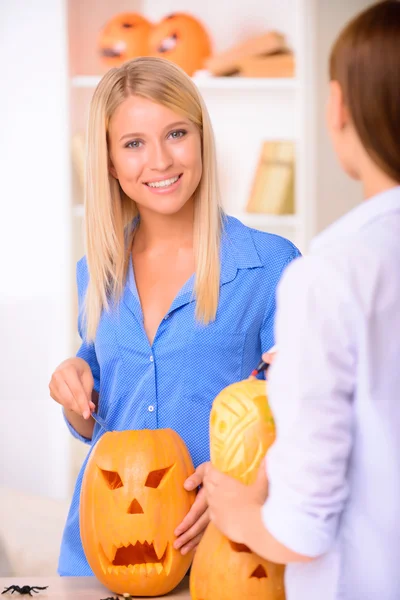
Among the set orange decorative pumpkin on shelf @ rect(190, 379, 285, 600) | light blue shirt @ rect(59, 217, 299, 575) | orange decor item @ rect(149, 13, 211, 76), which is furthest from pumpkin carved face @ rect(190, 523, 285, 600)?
orange decor item @ rect(149, 13, 211, 76)

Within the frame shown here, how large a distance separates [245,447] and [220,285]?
509mm

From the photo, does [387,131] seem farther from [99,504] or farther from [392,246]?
[99,504]

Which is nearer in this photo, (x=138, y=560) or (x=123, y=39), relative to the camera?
(x=138, y=560)

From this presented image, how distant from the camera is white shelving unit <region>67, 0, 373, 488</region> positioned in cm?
360

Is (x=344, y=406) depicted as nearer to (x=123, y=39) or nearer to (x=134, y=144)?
(x=134, y=144)

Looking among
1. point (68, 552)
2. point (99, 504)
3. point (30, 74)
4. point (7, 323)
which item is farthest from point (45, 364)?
point (99, 504)

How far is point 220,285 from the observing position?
1.50 meters

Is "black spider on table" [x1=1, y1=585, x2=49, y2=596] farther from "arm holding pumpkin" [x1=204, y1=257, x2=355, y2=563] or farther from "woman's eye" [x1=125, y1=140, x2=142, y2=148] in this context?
"woman's eye" [x1=125, y1=140, x2=142, y2=148]

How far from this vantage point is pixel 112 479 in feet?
4.03

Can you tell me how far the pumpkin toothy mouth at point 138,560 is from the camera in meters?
1.19

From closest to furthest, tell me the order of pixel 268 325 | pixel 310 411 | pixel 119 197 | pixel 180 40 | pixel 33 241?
pixel 310 411
pixel 268 325
pixel 119 197
pixel 180 40
pixel 33 241

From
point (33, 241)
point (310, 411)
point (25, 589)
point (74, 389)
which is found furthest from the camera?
point (33, 241)

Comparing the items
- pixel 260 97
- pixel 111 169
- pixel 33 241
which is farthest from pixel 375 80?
pixel 33 241

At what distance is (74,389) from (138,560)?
327 millimetres
